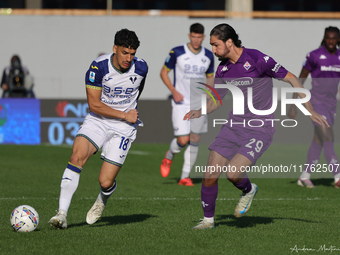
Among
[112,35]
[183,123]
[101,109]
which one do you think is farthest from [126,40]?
[112,35]

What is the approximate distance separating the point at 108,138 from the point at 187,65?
4.40 metres

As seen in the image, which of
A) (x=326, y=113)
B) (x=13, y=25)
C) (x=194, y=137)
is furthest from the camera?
(x=13, y=25)

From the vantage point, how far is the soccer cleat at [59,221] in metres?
6.97

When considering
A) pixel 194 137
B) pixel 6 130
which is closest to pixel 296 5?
pixel 6 130

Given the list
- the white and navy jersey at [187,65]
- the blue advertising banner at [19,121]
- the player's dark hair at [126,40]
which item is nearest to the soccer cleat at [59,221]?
the player's dark hair at [126,40]

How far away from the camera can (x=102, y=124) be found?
25.0 feet

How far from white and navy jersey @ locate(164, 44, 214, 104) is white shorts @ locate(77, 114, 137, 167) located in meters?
4.23

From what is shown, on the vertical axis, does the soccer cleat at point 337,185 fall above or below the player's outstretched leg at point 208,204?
below

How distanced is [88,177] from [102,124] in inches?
199

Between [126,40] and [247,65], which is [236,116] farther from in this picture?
[126,40]

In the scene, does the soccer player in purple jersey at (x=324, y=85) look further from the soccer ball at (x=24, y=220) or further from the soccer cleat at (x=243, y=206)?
the soccer ball at (x=24, y=220)

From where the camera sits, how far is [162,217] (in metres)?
8.25

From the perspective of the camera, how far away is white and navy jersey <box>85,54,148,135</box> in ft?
24.3

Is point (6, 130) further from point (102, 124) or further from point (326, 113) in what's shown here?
point (102, 124)
